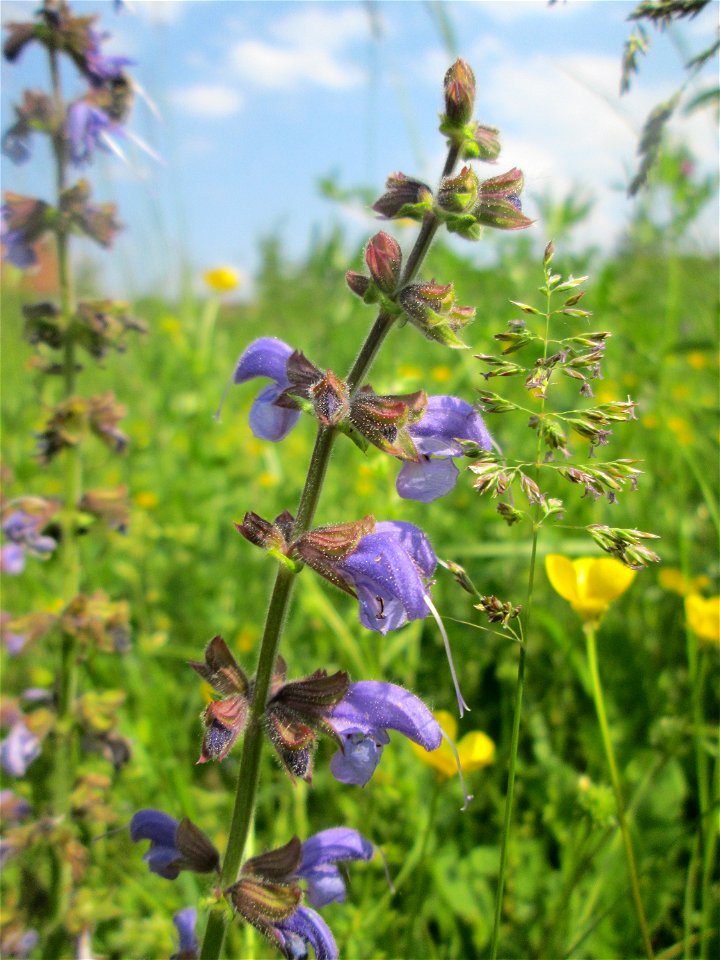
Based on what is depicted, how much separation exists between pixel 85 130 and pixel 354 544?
173 centimetres

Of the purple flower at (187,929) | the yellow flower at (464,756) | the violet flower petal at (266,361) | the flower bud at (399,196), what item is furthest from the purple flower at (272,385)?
the purple flower at (187,929)

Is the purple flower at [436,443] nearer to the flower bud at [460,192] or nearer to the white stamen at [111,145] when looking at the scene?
the flower bud at [460,192]

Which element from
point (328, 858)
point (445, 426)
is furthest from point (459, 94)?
point (328, 858)

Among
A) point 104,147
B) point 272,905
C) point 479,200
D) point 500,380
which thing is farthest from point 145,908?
point 500,380

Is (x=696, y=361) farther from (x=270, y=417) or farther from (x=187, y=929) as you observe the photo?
(x=187, y=929)

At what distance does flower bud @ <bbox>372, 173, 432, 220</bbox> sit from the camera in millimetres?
1277

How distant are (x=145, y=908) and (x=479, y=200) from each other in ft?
6.62

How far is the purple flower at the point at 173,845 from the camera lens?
1.37 metres

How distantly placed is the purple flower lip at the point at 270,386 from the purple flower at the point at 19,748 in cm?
131

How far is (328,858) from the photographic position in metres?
1.47

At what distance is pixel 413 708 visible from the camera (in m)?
1.33

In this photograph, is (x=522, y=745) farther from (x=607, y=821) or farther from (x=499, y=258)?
(x=499, y=258)

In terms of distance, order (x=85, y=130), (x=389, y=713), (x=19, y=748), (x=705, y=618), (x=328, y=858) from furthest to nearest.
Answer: (x=85, y=130), (x=19, y=748), (x=705, y=618), (x=328, y=858), (x=389, y=713)

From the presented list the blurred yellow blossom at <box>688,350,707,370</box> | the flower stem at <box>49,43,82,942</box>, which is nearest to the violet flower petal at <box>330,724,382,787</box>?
the flower stem at <box>49,43,82,942</box>
